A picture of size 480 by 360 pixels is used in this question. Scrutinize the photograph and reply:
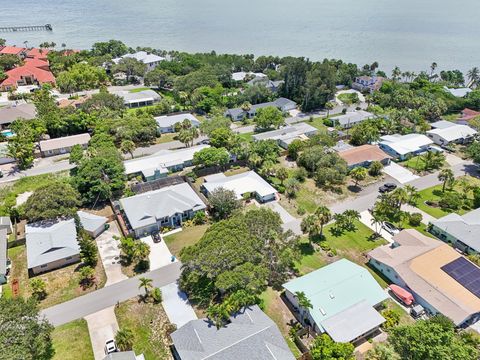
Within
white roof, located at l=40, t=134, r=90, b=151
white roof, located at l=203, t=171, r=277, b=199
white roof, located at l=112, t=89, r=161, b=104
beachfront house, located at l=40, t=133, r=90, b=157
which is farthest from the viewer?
white roof, located at l=112, t=89, r=161, b=104

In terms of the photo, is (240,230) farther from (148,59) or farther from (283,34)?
(283,34)

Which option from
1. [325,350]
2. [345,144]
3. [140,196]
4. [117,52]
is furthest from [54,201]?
[117,52]

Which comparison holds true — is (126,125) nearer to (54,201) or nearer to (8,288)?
(54,201)

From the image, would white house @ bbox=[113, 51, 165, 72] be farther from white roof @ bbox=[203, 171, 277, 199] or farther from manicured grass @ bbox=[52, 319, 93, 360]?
manicured grass @ bbox=[52, 319, 93, 360]

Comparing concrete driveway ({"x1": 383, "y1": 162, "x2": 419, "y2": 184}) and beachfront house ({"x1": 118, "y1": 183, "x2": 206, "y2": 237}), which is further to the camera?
concrete driveway ({"x1": 383, "y1": 162, "x2": 419, "y2": 184})

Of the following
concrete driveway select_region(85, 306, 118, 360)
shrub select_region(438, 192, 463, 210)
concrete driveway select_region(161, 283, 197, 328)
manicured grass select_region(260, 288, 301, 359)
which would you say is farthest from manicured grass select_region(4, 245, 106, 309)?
shrub select_region(438, 192, 463, 210)

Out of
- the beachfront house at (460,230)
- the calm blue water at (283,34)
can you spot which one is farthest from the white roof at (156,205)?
the calm blue water at (283,34)

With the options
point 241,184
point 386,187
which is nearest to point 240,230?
point 241,184
